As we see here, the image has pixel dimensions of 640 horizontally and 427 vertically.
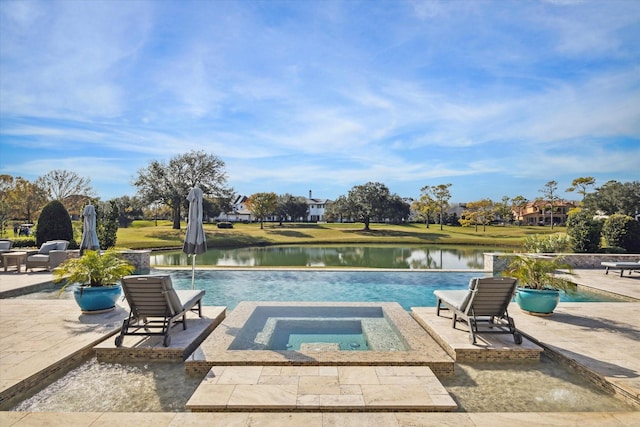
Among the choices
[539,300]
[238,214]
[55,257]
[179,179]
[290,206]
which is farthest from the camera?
[238,214]

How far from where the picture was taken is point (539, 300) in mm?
6367

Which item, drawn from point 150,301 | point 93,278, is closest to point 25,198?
point 93,278

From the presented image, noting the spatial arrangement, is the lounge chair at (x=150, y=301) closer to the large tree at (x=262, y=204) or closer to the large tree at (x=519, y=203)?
the large tree at (x=262, y=204)

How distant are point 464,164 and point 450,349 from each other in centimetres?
3084

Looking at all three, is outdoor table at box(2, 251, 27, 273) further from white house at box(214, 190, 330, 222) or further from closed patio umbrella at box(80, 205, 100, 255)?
white house at box(214, 190, 330, 222)

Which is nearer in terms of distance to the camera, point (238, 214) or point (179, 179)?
point (179, 179)

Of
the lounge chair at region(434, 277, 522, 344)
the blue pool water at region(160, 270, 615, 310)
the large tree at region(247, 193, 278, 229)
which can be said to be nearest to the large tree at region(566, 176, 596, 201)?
the large tree at region(247, 193, 278, 229)

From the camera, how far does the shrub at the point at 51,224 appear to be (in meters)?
16.5

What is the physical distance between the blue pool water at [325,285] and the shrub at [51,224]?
754 centimetres

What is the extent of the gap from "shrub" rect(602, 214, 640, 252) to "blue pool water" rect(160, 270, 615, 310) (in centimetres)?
905

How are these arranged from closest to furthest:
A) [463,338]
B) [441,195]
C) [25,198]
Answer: [463,338], [25,198], [441,195]

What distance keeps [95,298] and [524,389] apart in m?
6.86

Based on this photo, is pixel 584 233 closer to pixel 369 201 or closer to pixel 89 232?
pixel 89 232

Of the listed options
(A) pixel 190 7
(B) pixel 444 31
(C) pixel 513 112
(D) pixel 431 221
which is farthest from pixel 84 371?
(D) pixel 431 221
